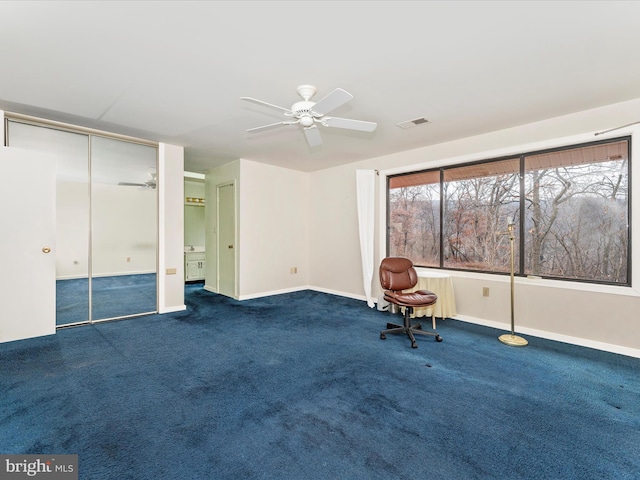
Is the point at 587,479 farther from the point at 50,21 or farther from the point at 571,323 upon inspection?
the point at 50,21

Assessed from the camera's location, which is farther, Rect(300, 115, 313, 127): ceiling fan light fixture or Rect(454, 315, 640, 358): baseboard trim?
Rect(454, 315, 640, 358): baseboard trim

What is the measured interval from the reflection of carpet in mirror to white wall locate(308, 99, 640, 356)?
1.85 meters

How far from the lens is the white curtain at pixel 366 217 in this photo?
4988 mm

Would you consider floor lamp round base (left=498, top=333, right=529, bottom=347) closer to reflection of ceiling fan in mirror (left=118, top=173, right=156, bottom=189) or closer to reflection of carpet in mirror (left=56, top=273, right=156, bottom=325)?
reflection of carpet in mirror (left=56, top=273, right=156, bottom=325)

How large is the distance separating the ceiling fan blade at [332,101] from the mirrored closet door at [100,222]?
3110 millimetres

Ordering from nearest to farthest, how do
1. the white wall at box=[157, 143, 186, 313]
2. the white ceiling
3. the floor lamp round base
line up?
the white ceiling → the floor lamp round base → the white wall at box=[157, 143, 186, 313]

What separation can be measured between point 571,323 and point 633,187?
1537mm

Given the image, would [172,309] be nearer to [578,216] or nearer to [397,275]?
[397,275]

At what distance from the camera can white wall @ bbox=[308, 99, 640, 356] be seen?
9.84ft

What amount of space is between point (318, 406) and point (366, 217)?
3.40 metres

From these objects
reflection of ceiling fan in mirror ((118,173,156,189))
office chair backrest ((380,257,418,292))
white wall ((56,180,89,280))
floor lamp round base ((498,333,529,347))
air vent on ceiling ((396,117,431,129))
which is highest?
air vent on ceiling ((396,117,431,129))

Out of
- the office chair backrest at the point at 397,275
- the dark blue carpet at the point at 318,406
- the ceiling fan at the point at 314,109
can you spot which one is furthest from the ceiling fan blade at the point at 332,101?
the dark blue carpet at the point at 318,406

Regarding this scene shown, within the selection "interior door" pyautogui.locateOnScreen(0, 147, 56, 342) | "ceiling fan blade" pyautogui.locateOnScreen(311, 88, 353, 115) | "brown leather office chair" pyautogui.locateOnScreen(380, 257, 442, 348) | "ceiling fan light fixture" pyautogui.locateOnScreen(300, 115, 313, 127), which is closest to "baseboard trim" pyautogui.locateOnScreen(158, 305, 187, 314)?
"interior door" pyautogui.locateOnScreen(0, 147, 56, 342)

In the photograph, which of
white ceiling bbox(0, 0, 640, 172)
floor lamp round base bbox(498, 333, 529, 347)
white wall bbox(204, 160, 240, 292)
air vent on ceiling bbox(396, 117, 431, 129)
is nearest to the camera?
white ceiling bbox(0, 0, 640, 172)
